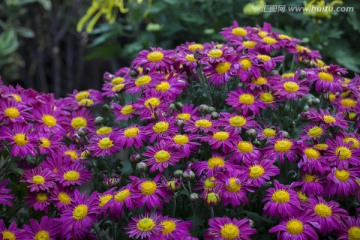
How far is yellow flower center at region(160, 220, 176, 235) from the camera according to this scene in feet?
4.50

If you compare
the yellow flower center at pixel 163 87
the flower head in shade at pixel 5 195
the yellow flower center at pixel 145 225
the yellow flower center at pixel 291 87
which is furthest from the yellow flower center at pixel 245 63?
the flower head in shade at pixel 5 195

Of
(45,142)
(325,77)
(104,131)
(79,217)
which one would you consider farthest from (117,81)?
(325,77)

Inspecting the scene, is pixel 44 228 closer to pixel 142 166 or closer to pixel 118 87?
pixel 142 166

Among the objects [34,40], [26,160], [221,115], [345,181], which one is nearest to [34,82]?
[34,40]

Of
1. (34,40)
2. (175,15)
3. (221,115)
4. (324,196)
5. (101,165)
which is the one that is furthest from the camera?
(34,40)

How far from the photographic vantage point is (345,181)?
1.42 m

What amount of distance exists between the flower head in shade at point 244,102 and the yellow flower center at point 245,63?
66 millimetres

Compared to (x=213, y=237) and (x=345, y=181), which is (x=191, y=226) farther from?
(x=345, y=181)

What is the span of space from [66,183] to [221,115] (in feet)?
1.62

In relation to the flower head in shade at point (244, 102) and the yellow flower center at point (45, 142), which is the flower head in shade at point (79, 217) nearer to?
the yellow flower center at point (45, 142)

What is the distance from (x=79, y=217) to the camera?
1453 mm

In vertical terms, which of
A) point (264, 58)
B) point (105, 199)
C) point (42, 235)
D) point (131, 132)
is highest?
point (264, 58)

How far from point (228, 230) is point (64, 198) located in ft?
1.62

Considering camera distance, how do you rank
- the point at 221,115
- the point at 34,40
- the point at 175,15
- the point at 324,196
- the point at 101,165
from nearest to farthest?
the point at 324,196, the point at 221,115, the point at 101,165, the point at 175,15, the point at 34,40
